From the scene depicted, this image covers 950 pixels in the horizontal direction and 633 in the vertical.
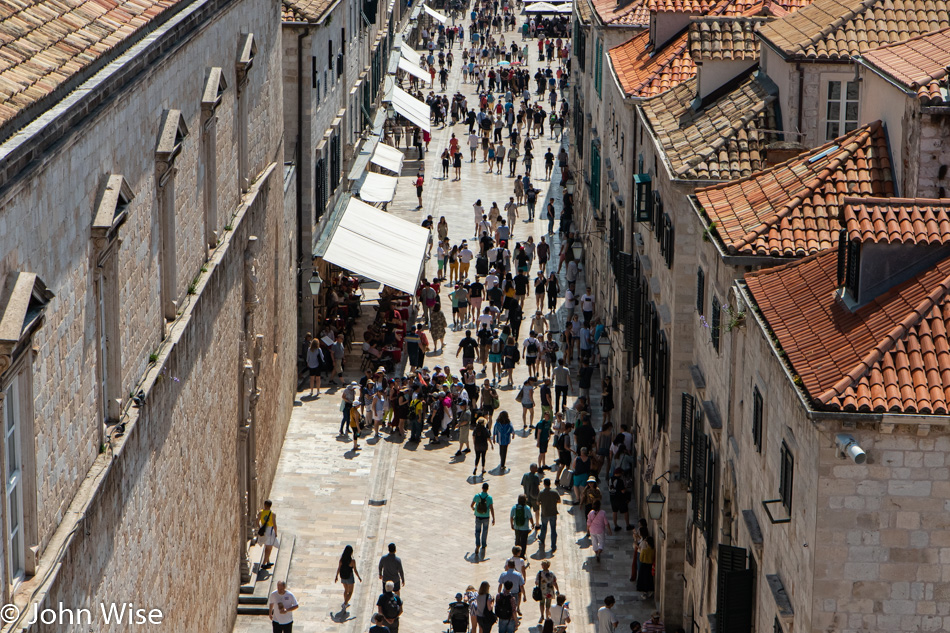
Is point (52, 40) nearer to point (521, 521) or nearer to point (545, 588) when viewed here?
point (545, 588)

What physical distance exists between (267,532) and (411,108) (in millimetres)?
38391

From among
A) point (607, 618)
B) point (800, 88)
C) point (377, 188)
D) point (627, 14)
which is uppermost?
point (627, 14)

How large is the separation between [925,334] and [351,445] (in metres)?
19.8

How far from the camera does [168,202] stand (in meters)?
20.1

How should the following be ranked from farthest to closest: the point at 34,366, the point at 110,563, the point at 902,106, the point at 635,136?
the point at 635,136, the point at 902,106, the point at 110,563, the point at 34,366

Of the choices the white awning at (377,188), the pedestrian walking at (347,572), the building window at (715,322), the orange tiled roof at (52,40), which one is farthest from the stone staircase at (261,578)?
the white awning at (377,188)

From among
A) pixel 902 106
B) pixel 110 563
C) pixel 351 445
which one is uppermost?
pixel 902 106

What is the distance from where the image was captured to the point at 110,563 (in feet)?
53.4

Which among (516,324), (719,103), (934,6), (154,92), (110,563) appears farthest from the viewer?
(516,324)

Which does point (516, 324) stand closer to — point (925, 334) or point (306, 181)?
point (306, 181)

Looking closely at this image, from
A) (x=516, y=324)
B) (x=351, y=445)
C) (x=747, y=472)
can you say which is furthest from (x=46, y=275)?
(x=516, y=324)

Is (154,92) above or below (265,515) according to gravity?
above

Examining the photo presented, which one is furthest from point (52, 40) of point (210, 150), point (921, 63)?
point (921, 63)

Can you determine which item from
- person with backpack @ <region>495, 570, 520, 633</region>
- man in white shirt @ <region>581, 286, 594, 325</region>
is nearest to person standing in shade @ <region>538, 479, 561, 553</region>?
person with backpack @ <region>495, 570, 520, 633</region>
